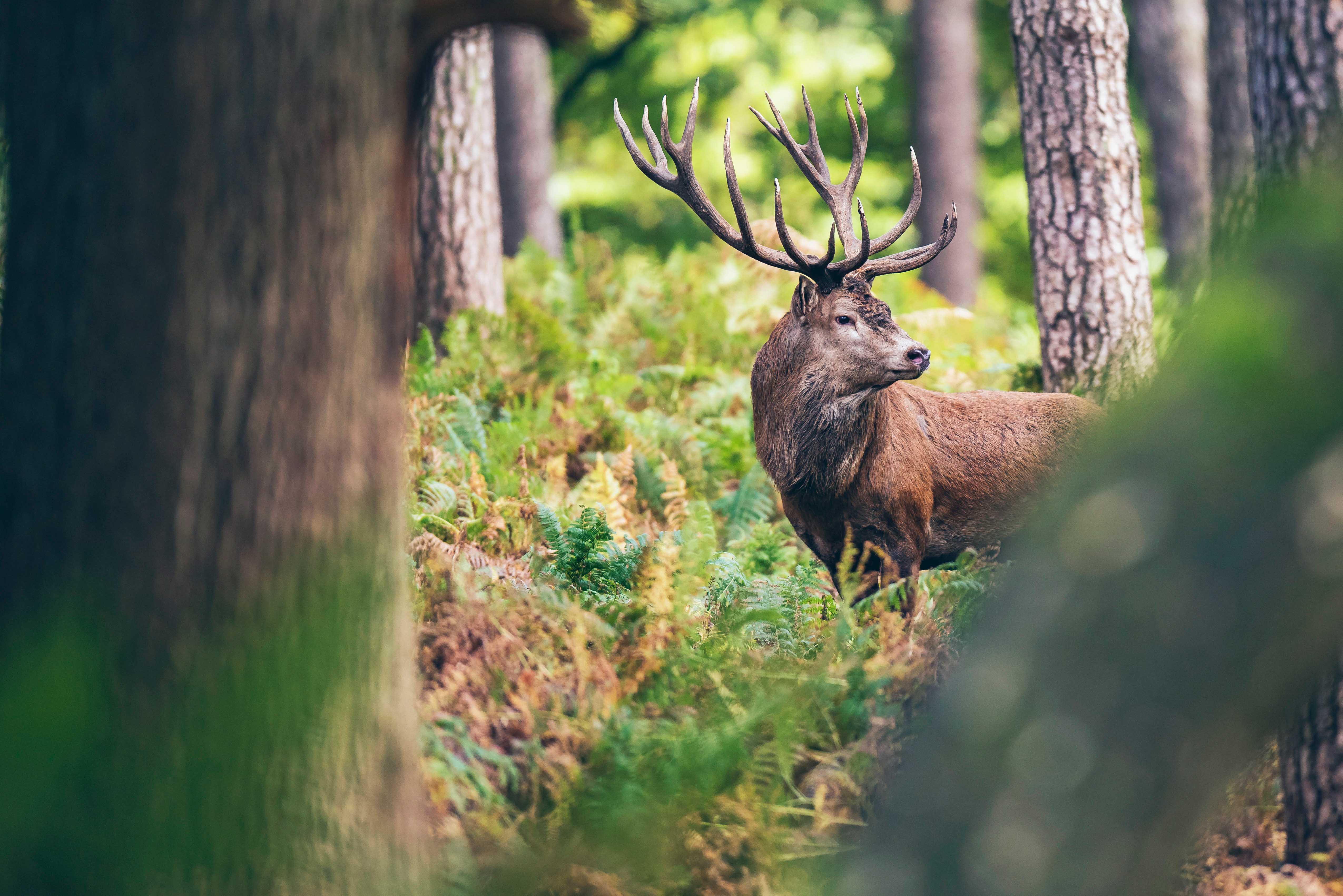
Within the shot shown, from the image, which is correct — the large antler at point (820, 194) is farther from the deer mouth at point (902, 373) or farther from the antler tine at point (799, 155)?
the deer mouth at point (902, 373)

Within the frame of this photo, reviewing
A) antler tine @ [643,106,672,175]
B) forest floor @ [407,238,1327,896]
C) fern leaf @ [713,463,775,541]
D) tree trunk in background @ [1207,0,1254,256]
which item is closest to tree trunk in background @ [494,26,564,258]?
forest floor @ [407,238,1327,896]

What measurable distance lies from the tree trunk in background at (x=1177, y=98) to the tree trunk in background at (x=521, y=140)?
28.1ft

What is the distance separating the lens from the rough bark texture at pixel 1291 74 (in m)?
3.81

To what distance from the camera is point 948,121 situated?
52.1 ft

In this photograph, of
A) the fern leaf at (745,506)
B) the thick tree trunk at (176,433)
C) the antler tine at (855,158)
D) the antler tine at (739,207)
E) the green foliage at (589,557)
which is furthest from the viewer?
the fern leaf at (745,506)

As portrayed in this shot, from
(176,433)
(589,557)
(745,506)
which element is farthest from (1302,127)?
(745,506)

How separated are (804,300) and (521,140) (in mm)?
10335

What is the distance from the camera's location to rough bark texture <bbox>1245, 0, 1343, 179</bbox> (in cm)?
381

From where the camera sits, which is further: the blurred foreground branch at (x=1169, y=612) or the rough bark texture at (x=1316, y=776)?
the rough bark texture at (x=1316, y=776)

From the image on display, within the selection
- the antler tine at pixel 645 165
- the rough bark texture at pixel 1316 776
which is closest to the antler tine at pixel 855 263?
the antler tine at pixel 645 165

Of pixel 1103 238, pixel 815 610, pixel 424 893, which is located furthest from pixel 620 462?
pixel 424 893

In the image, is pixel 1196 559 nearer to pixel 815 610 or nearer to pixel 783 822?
pixel 783 822

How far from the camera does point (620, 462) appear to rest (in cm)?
668

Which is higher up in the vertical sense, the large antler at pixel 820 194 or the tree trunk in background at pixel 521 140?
the tree trunk in background at pixel 521 140
